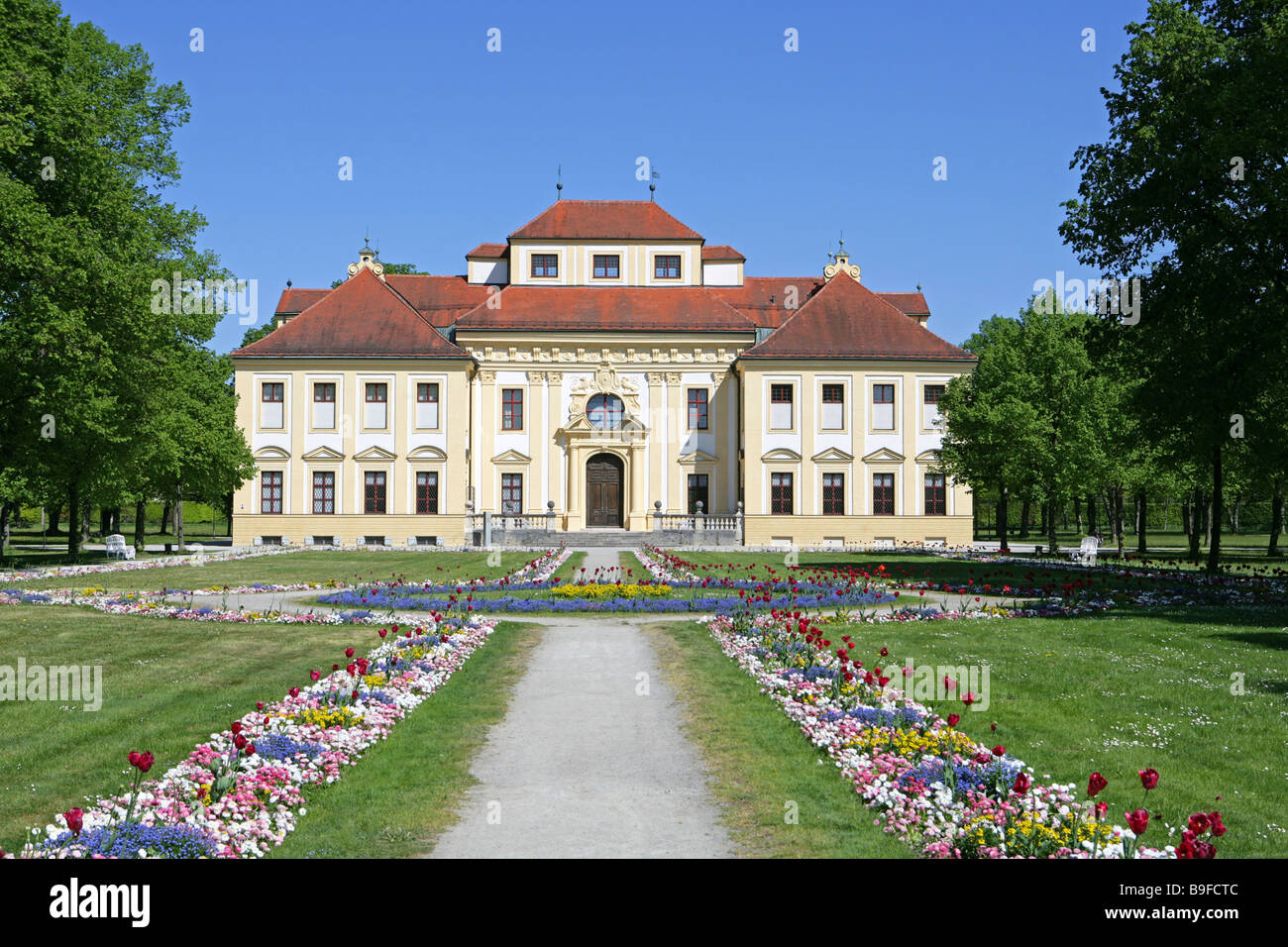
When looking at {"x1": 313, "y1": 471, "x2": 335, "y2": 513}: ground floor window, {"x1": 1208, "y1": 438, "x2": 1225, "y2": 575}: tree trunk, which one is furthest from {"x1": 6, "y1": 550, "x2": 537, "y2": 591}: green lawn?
{"x1": 1208, "y1": 438, "x2": 1225, "y2": 575}: tree trunk

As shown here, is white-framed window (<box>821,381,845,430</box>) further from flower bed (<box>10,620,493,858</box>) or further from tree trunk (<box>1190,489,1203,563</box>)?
flower bed (<box>10,620,493,858</box>)

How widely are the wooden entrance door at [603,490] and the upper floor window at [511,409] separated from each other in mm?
4724

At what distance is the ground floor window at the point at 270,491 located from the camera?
5694 centimetres

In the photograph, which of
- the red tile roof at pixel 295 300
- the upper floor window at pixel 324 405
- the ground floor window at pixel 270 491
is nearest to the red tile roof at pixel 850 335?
the upper floor window at pixel 324 405

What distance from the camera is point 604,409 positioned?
59.7m

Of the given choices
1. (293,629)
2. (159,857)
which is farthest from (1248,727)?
(293,629)

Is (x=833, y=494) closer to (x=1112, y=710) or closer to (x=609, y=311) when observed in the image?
(x=609, y=311)

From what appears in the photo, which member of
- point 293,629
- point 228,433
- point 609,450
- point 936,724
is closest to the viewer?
point 936,724

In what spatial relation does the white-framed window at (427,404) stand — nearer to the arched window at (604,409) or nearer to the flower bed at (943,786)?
the arched window at (604,409)

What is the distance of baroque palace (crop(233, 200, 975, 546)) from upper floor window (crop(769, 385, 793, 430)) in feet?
0.29

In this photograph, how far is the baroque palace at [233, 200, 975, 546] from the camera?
56656mm

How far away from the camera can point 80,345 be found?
3002cm
